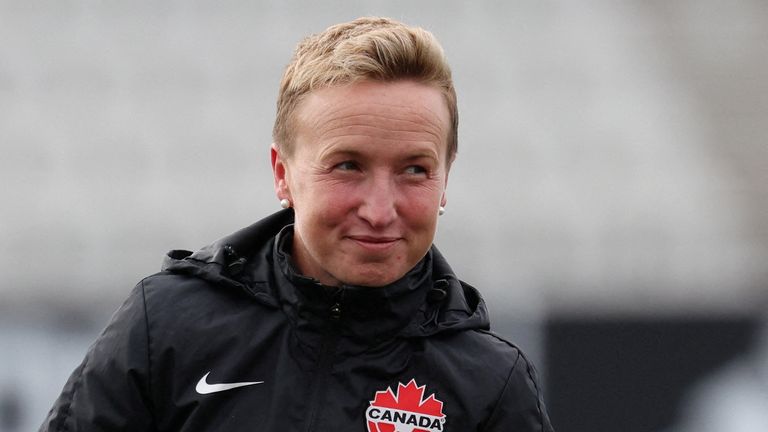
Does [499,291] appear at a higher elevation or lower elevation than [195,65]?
lower

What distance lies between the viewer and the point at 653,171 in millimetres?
6664

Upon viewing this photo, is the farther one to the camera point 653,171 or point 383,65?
point 653,171

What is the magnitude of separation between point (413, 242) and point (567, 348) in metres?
3.50

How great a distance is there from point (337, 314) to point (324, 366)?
85mm

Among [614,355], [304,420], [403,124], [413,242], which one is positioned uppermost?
[403,124]

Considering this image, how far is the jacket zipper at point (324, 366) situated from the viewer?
1822 millimetres

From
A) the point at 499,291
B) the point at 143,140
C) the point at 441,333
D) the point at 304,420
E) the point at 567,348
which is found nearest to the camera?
the point at 304,420

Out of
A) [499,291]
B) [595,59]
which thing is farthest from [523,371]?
[595,59]

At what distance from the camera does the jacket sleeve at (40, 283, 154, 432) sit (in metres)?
1.80

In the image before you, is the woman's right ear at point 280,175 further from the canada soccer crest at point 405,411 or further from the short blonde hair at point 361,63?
the canada soccer crest at point 405,411

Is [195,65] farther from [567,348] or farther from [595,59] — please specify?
[567,348]

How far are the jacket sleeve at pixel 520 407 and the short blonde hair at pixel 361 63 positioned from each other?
14.9 inches

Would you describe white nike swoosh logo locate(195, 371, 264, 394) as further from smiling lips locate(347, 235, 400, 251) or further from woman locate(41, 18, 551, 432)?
smiling lips locate(347, 235, 400, 251)

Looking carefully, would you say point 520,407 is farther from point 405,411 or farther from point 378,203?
point 378,203
